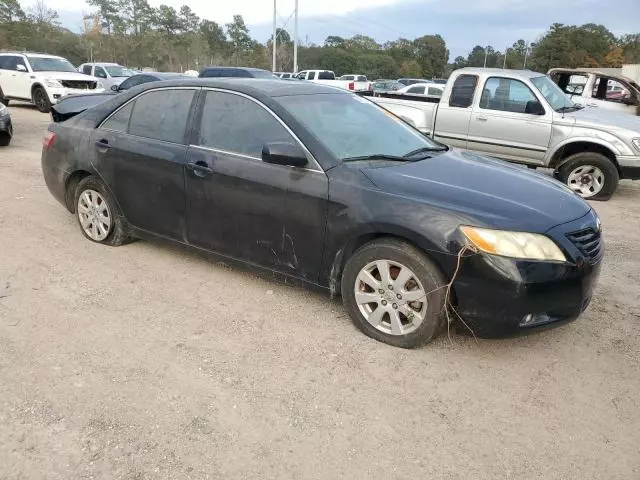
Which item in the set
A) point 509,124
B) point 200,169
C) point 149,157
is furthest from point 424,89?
point 200,169

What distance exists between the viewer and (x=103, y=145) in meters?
4.71

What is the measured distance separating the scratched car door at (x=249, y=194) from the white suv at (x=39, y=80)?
13708 mm

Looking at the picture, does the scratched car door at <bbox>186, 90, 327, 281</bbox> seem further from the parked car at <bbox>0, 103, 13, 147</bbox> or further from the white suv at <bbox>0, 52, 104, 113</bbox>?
the white suv at <bbox>0, 52, 104, 113</bbox>

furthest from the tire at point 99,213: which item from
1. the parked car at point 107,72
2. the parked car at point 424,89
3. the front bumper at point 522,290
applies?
the parked car at point 107,72

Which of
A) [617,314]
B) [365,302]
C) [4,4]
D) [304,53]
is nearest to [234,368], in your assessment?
[365,302]

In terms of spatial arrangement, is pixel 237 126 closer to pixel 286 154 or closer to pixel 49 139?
pixel 286 154

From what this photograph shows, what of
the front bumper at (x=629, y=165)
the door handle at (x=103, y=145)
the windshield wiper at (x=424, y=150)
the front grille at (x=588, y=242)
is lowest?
the front bumper at (x=629, y=165)

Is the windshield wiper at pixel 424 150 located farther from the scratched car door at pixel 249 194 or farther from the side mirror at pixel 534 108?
the side mirror at pixel 534 108

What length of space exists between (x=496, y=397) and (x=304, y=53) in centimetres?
7734

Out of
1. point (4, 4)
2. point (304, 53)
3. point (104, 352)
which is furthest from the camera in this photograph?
point (304, 53)

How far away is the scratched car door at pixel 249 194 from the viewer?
358 centimetres

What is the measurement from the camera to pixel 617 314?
13.1 feet

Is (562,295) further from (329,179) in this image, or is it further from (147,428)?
(147,428)

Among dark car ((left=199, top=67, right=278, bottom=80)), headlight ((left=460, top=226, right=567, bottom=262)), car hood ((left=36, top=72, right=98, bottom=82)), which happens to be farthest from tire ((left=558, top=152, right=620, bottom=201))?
car hood ((left=36, top=72, right=98, bottom=82))
